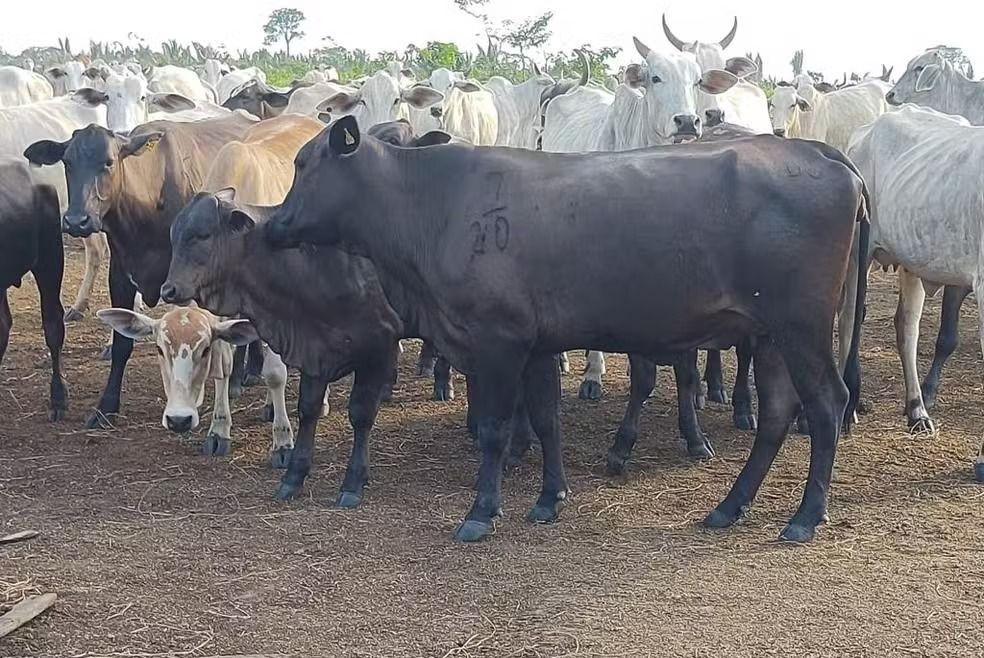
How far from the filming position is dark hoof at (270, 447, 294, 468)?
7.29 meters

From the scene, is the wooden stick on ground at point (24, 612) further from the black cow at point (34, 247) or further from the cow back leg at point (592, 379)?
the cow back leg at point (592, 379)

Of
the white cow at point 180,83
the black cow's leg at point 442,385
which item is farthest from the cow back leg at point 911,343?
the white cow at point 180,83

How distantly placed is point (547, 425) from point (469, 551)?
0.79m

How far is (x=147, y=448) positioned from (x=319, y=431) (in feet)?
3.24

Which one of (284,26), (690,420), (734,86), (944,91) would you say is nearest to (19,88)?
(734,86)

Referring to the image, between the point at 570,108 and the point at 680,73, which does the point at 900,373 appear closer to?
the point at 680,73

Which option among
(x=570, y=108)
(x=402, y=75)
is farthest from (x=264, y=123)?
(x=402, y=75)

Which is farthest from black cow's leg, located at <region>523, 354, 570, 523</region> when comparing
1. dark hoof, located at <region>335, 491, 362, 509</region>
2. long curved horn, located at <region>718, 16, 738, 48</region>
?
long curved horn, located at <region>718, 16, 738, 48</region>

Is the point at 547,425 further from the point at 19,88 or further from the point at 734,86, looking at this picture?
the point at 19,88

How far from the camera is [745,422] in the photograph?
311 inches

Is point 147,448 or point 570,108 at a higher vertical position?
point 570,108

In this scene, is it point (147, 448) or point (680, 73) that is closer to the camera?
point (147, 448)

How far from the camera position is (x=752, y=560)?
5.55 meters

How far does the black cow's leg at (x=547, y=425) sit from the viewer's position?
245 inches
